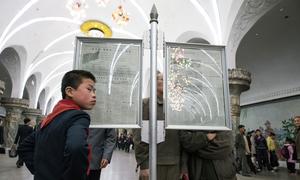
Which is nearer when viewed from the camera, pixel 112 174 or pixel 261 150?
pixel 112 174

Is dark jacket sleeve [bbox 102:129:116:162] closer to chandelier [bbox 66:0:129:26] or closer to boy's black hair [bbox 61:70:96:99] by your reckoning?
boy's black hair [bbox 61:70:96:99]

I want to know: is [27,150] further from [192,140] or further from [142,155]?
[192,140]

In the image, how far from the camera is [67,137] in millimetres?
1171

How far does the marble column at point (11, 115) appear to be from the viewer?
52.8ft

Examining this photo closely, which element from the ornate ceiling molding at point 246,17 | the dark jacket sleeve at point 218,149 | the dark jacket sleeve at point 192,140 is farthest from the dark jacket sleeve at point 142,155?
the ornate ceiling molding at point 246,17

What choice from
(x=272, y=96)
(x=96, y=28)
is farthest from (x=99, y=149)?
(x=96, y=28)

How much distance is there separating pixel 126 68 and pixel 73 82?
0.43 meters

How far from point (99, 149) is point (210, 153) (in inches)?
41.9

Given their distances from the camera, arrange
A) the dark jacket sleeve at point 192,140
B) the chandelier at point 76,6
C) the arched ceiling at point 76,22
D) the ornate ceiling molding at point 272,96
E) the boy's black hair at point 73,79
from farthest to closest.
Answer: the chandelier at point 76,6 → the ornate ceiling molding at point 272,96 → the arched ceiling at point 76,22 → the dark jacket sleeve at point 192,140 → the boy's black hair at point 73,79

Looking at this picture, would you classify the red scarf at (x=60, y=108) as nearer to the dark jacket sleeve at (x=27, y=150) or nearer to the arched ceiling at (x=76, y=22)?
the dark jacket sleeve at (x=27, y=150)

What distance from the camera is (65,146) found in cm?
116

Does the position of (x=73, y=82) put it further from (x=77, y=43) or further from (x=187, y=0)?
(x=187, y=0)

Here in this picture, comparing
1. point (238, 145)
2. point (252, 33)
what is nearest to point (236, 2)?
point (252, 33)

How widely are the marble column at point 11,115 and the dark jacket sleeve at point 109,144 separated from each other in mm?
15755
